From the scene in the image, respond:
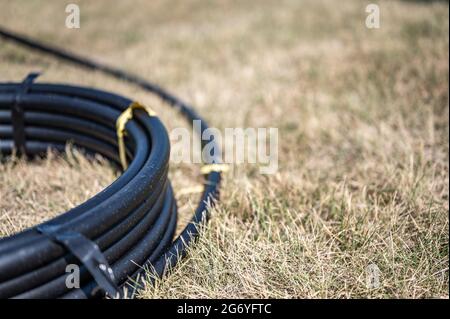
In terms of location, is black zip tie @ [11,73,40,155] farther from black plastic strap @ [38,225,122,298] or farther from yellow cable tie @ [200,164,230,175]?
black plastic strap @ [38,225,122,298]

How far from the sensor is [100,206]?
182 cm

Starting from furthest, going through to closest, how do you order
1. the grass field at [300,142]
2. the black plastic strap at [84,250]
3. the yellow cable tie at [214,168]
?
the yellow cable tie at [214,168], the grass field at [300,142], the black plastic strap at [84,250]

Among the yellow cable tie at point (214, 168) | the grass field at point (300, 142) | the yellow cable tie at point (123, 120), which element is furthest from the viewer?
the yellow cable tie at point (214, 168)

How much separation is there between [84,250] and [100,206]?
0.23m

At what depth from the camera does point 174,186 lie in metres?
3.10

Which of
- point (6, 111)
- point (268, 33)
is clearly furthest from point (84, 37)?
point (6, 111)

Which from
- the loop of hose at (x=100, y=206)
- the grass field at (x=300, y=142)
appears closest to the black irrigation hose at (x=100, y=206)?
the loop of hose at (x=100, y=206)

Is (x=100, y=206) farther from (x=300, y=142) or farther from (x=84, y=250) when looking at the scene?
(x=300, y=142)

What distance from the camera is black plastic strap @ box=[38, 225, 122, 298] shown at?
163 centimetres

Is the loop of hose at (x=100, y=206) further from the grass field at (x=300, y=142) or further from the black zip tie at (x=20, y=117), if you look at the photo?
the grass field at (x=300, y=142)

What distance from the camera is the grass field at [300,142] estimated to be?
2.10 m

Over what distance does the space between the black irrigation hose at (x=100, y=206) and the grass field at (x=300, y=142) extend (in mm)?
133

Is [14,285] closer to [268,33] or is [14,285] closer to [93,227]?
[93,227]

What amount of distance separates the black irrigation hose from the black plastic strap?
0.9 inches
